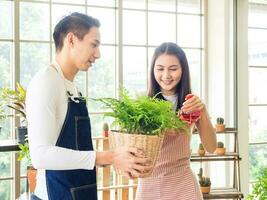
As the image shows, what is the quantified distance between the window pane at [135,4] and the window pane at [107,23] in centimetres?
14

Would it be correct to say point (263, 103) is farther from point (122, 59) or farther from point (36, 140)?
point (36, 140)

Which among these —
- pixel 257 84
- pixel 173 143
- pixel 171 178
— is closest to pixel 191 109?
pixel 173 143

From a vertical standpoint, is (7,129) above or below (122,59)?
below

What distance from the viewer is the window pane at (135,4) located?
387 centimetres

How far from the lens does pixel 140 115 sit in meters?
1.16

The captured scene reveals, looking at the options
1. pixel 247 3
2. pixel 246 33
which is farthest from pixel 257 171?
pixel 247 3

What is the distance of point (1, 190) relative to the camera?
11.1ft

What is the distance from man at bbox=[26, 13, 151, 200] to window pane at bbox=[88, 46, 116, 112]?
2.27m

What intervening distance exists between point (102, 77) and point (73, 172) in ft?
8.05

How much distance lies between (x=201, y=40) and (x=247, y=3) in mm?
608

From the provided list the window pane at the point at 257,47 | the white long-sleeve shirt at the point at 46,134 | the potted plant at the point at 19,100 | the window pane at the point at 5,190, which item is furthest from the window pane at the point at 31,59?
the white long-sleeve shirt at the point at 46,134

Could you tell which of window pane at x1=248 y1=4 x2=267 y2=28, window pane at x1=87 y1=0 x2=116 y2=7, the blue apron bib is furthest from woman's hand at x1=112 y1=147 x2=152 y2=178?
window pane at x1=248 y1=4 x2=267 y2=28

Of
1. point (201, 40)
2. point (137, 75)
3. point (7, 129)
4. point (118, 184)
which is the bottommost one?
point (118, 184)

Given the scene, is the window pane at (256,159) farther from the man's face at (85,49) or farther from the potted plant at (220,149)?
the man's face at (85,49)
